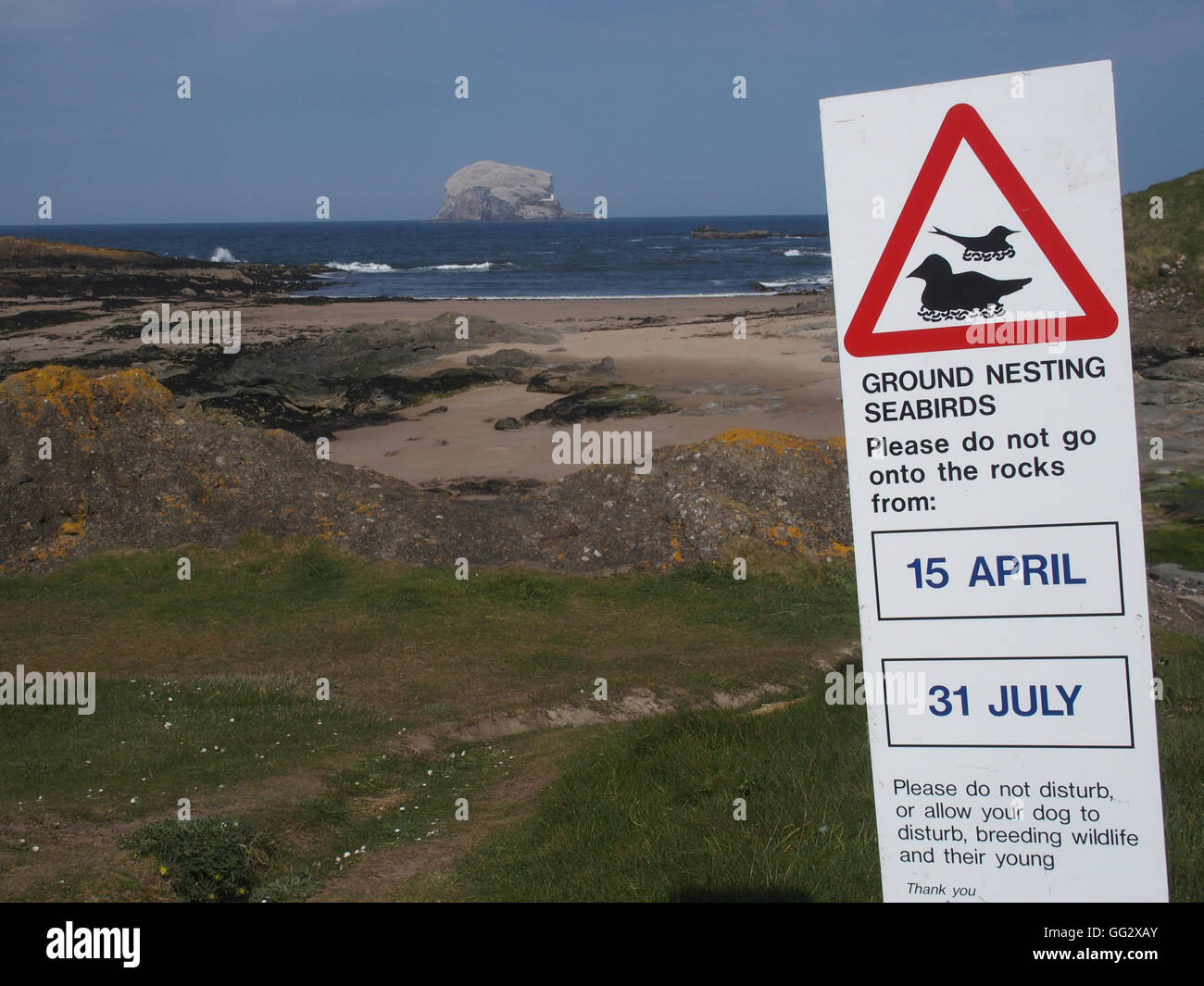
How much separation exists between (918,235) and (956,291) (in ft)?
0.61

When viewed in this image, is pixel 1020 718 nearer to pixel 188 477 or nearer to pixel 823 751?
pixel 823 751

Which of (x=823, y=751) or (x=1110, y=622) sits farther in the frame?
(x=823, y=751)

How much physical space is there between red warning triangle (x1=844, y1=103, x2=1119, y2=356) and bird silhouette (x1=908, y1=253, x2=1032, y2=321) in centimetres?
4

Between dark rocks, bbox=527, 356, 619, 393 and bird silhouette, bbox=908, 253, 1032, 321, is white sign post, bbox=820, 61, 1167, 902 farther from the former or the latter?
dark rocks, bbox=527, 356, 619, 393

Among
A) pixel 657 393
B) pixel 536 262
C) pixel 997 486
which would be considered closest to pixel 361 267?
pixel 536 262

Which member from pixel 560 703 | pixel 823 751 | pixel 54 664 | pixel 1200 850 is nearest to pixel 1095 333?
pixel 1200 850

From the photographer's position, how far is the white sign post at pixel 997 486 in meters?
2.68

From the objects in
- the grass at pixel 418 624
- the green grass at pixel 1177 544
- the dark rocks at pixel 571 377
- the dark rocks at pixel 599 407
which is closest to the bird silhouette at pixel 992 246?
the grass at pixel 418 624

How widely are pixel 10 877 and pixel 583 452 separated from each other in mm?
18637

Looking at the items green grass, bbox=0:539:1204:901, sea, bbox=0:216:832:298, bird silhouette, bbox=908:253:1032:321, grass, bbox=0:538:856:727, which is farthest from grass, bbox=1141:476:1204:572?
sea, bbox=0:216:832:298

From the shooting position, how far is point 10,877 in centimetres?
577

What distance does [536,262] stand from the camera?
9906 centimetres

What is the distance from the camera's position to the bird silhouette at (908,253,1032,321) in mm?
2756

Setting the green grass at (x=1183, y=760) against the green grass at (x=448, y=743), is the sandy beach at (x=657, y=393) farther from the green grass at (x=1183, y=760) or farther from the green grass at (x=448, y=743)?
the green grass at (x=1183, y=760)
